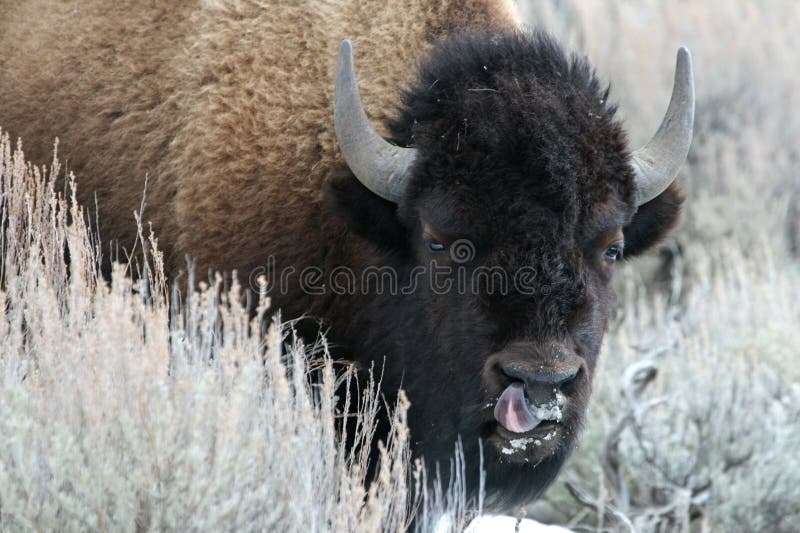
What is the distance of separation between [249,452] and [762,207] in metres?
8.55

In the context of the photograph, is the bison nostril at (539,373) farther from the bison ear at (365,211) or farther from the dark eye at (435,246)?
the bison ear at (365,211)

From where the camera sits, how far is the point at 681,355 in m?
7.62

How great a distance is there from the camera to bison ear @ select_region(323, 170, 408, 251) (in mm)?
4656

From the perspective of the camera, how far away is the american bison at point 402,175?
13.6 feet

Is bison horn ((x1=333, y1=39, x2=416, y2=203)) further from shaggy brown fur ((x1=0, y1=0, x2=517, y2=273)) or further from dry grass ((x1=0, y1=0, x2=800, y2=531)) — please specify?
dry grass ((x1=0, y1=0, x2=800, y2=531))

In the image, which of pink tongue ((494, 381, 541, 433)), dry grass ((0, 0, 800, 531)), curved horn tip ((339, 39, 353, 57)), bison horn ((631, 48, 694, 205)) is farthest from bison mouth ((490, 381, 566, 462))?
curved horn tip ((339, 39, 353, 57))

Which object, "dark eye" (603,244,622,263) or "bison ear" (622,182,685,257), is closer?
"dark eye" (603,244,622,263)

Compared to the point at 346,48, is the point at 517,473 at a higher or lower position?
lower

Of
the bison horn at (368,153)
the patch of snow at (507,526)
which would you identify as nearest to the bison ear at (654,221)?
the bison horn at (368,153)

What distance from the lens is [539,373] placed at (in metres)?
3.87

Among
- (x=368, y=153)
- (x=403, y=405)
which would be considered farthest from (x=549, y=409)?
(x=368, y=153)

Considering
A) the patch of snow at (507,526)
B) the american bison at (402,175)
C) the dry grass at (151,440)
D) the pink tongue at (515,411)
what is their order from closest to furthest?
the dry grass at (151,440) → the pink tongue at (515,411) → the american bison at (402,175) → the patch of snow at (507,526)

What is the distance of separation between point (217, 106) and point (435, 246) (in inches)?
59.6

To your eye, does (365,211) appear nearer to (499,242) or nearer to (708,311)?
(499,242)
